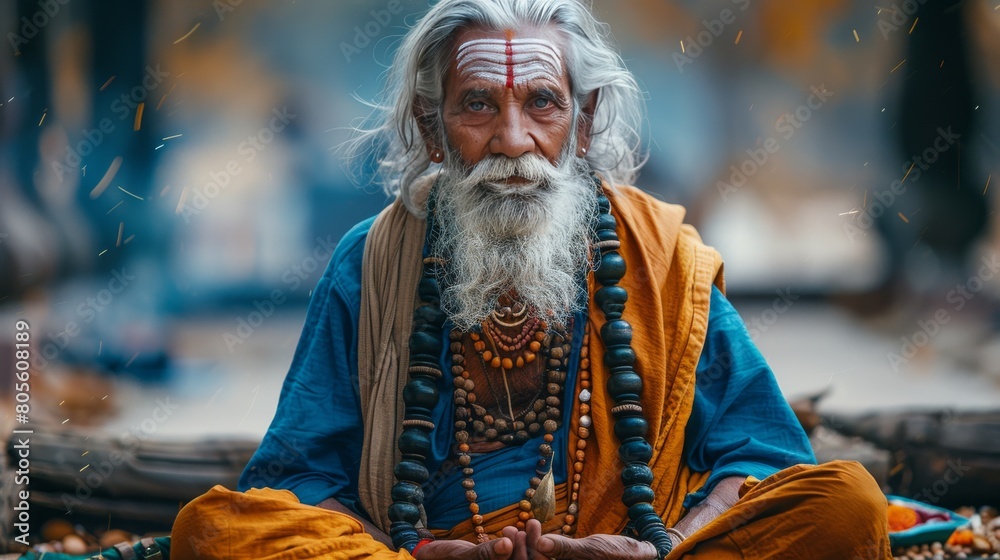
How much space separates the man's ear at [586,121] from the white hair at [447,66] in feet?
0.10

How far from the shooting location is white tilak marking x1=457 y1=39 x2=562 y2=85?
3.49 meters

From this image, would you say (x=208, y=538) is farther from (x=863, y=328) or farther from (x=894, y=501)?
(x=863, y=328)

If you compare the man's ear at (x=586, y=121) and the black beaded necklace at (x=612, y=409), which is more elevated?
the man's ear at (x=586, y=121)

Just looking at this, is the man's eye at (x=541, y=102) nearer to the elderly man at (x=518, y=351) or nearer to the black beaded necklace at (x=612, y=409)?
the elderly man at (x=518, y=351)

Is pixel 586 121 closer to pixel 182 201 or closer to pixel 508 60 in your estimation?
pixel 508 60

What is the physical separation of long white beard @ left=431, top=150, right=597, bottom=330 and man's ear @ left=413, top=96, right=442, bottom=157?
14cm

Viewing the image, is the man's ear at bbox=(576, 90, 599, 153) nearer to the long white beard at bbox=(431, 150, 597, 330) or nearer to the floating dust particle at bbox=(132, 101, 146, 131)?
the long white beard at bbox=(431, 150, 597, 330)

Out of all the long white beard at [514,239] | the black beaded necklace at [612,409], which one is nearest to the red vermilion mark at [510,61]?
the long white beard at [514,239]

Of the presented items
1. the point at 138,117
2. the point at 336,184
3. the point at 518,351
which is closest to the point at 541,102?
the point at 518,351

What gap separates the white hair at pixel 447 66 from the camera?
3.63m

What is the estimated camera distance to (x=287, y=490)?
3326 mm

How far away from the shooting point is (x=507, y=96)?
3.48m

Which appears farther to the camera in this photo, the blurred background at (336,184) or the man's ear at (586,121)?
the blurred background at (336,184)

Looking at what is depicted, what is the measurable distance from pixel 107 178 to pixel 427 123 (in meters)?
2.97
